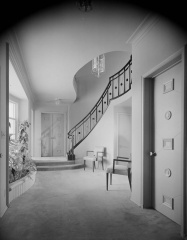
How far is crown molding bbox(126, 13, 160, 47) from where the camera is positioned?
2.96 metres

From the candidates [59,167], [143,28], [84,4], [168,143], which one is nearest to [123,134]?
[59,167]

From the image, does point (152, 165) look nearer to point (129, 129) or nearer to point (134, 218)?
point (134, 218)

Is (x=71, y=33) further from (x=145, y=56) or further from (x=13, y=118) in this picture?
(x=13, y=118)

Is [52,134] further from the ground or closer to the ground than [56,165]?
further from the ground

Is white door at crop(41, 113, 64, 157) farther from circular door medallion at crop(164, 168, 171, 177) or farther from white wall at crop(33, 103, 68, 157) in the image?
circular door medallion at crop(164, 168, 171, 177)

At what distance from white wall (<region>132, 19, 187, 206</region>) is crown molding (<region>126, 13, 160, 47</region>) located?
24 millimetres

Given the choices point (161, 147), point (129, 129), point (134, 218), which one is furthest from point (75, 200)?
point (129, 129)

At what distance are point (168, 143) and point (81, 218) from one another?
1717 millimetres

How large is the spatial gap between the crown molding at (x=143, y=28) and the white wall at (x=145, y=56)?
0.08 ft

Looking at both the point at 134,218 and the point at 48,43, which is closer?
the point at 134,218

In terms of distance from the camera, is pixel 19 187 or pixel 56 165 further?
pixel 56 165

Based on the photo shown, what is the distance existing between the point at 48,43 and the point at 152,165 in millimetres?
3085

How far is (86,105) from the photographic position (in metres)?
9.63

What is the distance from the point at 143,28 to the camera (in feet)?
10.7
